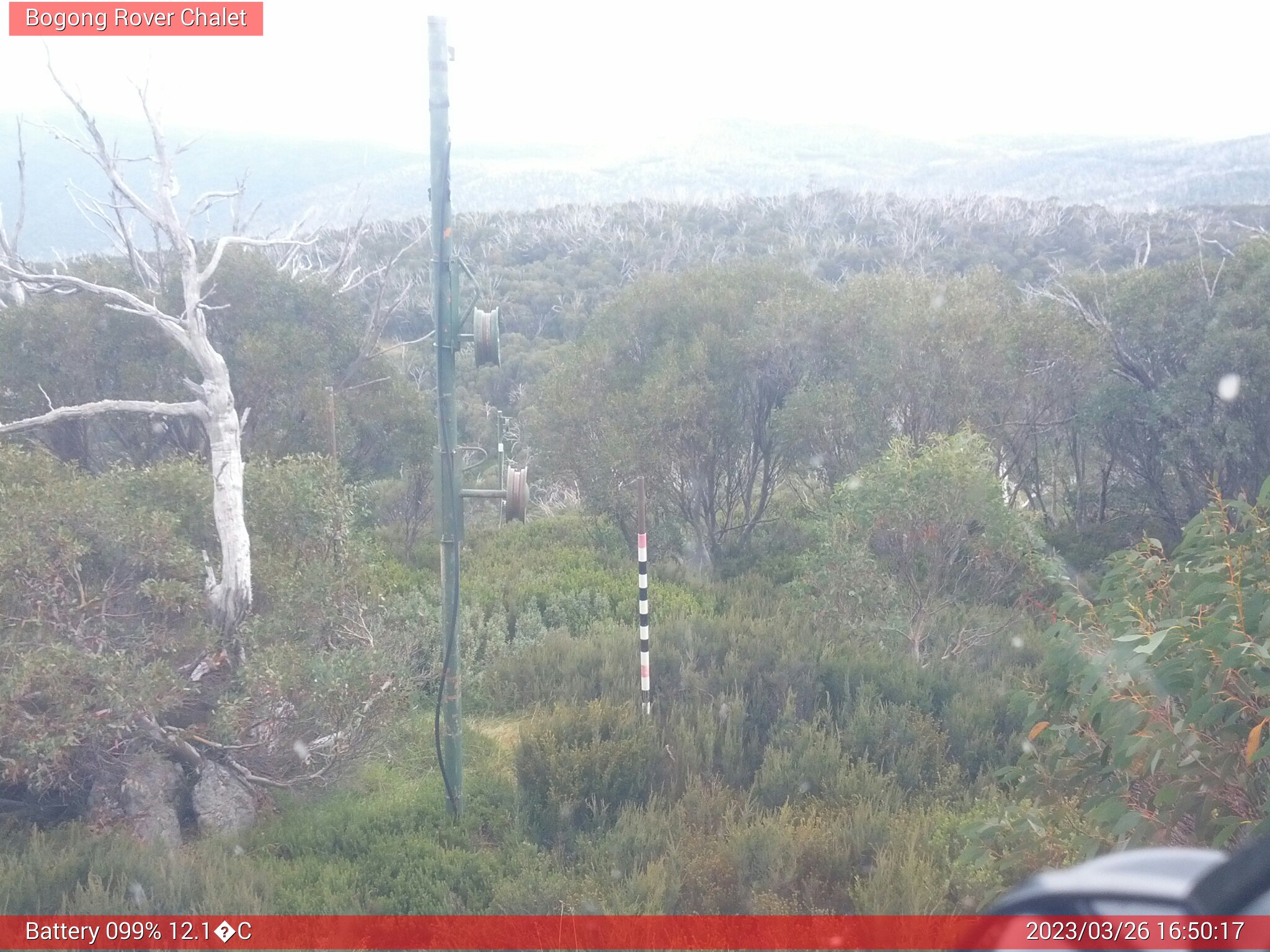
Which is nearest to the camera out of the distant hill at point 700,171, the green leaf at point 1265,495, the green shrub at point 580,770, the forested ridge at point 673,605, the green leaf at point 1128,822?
the green leaf at point 1128,822

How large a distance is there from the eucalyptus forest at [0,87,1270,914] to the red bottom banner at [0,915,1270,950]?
0.16 meters

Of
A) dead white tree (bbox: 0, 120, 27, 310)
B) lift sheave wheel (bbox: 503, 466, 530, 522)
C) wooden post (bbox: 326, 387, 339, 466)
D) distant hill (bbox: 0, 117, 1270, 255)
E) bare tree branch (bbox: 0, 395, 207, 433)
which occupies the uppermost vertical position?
distant hill (bbox: 0, 117, 1270, 255)

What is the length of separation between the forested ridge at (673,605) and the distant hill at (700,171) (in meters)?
36.8

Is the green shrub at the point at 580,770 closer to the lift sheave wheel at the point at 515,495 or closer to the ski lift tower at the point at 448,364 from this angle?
the ski lift tower at the point at 448,364

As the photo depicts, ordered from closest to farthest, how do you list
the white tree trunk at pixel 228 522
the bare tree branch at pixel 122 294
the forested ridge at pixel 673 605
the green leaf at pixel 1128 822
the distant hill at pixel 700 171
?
the green leaf at pixel 1128 822, the forested ridge at pixel 673 605, the bare tree branch at pixel 122 294, the white tree trunk at pixel 228 522, the distant hill at pixel 700 171

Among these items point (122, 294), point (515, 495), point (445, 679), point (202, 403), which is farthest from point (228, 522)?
point (515, 495)

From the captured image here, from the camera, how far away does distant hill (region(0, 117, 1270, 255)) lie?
60688 millimetres

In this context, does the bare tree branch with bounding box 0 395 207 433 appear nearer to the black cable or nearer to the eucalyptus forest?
the eucalyptus forest

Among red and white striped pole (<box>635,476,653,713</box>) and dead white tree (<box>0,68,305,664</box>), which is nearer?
dead white tree (<box>0,68,305,664</box>)

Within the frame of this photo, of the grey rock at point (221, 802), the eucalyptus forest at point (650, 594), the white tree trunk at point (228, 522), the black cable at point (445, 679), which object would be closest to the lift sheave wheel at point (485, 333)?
the eucalyptus forest at point (650, 594)

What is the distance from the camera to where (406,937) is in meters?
4.75

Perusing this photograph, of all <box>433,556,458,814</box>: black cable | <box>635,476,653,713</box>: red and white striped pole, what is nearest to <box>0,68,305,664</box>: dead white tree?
<box>433,556,458,814</box>: black cable

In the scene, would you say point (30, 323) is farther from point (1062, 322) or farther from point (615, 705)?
point (1062, 322)

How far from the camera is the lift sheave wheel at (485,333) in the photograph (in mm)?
5887
